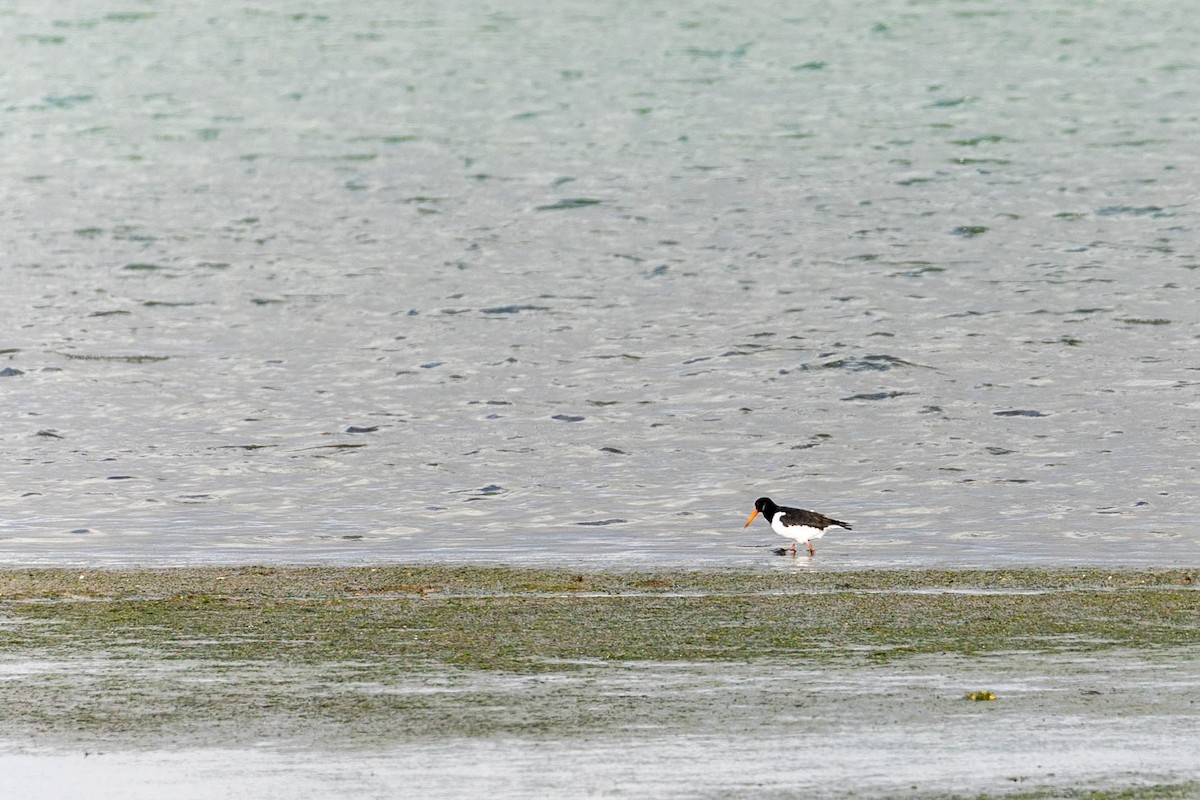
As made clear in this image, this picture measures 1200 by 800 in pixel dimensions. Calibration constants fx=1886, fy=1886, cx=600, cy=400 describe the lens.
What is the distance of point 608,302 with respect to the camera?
2662 centimetres

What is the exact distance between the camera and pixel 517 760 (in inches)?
274

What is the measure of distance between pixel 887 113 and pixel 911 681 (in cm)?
3842

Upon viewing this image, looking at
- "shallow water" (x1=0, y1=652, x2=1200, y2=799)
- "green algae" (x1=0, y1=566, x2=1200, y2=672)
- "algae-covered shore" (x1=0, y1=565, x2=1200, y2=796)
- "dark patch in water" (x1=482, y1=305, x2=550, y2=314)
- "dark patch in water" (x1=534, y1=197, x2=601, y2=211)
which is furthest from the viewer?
"dark patch in water" (x1=534, y1=197, x2=601, y2=211)

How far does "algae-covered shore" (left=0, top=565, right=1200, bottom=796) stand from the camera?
291 inches

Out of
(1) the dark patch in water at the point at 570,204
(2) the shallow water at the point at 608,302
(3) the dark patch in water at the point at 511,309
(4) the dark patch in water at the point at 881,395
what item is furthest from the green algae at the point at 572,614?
(1) the dark patch in water at the point at 570,204

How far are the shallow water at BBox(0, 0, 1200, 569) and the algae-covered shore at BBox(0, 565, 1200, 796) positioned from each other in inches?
65.6

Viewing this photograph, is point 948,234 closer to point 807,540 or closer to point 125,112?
point 807,540

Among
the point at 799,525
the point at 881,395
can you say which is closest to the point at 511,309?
the point at 881,395

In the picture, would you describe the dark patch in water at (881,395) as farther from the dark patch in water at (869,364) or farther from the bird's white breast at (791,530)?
the bird's white breast at (791,530)

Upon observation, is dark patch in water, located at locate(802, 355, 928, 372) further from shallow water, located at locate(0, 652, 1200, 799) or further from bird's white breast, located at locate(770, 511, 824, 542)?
shallow water, located at locate(0, 652, 1200, 799)

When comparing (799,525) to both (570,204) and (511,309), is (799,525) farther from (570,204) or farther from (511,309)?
(570,204)

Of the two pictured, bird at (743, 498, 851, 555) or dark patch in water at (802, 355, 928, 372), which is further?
dark patch in water at (802, 355, 928, 372)

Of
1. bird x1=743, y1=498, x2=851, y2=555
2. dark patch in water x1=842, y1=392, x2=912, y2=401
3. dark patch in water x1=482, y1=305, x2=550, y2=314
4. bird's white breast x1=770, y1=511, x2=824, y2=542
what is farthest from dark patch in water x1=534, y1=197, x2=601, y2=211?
bird's white breast x1=770, y1=511, x2=824, y2=542

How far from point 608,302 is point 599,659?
18.2 meters
